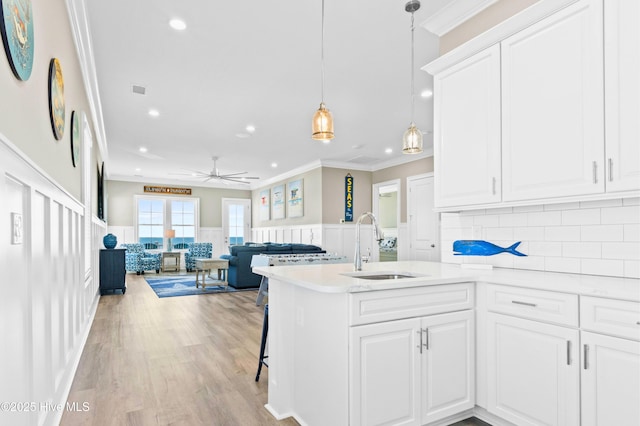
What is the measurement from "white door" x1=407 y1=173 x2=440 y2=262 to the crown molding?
4.70m

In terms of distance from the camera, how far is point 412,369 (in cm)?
195

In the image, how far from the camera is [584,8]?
6.45ft

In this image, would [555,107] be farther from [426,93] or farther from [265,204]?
[265,204]

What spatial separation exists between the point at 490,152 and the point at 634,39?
0.88 m

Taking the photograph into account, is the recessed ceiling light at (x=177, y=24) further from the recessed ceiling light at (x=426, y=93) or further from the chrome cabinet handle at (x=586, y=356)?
the chrome cabinet handle at (x=586, y=356)

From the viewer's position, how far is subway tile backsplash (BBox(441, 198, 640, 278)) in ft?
6.62

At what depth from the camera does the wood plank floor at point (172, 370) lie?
2.26 meters

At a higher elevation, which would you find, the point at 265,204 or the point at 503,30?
the point at 503,30

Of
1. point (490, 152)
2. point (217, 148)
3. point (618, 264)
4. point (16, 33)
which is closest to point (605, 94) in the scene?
point (490, 152)

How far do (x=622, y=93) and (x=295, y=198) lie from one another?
8.14 meters

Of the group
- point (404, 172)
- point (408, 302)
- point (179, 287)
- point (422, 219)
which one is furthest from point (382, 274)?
point (404, 172)

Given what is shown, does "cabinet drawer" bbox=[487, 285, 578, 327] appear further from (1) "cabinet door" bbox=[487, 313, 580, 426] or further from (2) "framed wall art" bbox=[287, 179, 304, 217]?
(2) "framed wall art" bbox=[287, 179, 304, 217]

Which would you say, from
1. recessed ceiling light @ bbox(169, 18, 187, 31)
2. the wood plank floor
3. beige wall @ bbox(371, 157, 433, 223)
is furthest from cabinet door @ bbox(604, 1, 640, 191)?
beige wall @ bbox(371, 157, 433, 223)

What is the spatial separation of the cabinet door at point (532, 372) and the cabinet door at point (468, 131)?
0.86 metres
